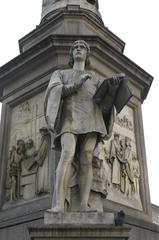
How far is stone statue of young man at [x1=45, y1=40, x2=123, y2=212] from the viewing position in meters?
6.07

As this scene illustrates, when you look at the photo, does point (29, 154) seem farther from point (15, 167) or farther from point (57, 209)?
point (57, 209)

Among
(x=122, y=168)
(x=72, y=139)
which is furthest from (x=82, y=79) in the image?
(x=122, y=168)

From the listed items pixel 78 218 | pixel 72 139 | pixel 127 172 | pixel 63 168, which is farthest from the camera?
pixel 127 172

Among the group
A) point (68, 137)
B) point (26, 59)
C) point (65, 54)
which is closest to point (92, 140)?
point (68, 137)

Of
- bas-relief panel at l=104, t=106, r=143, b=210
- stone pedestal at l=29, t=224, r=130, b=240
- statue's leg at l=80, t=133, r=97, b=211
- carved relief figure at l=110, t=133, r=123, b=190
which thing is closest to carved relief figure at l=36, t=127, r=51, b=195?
bas-relief panel at l=104, t=106, r=143, b=210

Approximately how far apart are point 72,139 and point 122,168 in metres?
3.02

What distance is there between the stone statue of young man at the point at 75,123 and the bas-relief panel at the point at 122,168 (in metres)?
2.22

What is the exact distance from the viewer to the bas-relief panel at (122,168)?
8664 millimetres

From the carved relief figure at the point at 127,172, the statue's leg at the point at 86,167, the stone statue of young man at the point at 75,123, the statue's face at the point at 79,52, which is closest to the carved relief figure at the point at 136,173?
the carved relief figure at the point at 127,172

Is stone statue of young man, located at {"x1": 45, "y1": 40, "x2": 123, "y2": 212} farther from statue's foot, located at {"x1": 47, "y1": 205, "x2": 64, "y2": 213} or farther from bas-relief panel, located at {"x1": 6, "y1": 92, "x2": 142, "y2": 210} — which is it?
bas-relief panel, located at {"x1": 6, "y1": 92, "x2": 142, "y2": 210}

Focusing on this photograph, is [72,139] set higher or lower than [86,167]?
higher

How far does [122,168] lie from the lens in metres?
8.92

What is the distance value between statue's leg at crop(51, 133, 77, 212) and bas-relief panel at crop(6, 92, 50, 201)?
2100 mm

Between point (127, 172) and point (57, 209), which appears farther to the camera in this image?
point (127, 172)
